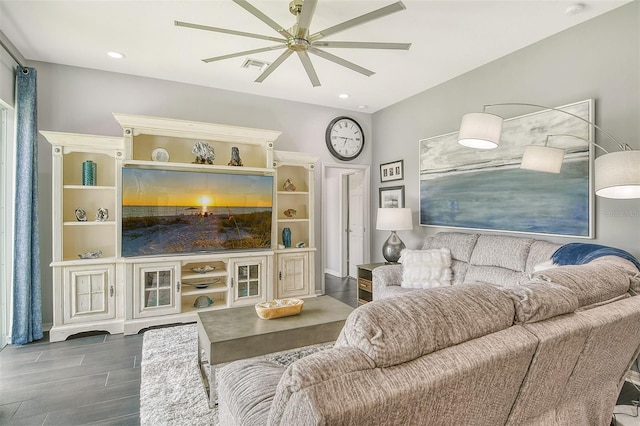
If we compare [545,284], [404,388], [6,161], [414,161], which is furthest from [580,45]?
[6,161]

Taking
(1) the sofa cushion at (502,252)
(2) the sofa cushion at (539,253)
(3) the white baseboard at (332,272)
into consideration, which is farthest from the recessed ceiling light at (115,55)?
(3) the white baseboard at (332,272)

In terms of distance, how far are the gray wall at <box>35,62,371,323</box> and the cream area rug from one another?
1.51 m

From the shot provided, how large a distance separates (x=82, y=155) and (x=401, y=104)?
4.05 meters

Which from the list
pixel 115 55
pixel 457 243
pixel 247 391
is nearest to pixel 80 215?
pixel 115 55

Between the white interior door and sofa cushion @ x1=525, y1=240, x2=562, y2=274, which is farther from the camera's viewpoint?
the white interior door

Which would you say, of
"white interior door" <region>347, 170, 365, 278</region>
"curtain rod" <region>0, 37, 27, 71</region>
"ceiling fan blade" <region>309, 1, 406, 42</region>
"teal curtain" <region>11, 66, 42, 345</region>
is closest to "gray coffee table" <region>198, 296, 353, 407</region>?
"teal curtain" <region>11, 66, 42, 345</region>

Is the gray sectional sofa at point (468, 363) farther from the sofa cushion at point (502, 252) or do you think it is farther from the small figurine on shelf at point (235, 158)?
the small figurine on shelf at point (235, 158)

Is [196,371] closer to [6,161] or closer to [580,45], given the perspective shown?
[6,161]

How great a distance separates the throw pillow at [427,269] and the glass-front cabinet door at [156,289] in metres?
2.49

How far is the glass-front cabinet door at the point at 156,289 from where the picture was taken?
348cm

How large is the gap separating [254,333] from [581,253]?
2.39 meters

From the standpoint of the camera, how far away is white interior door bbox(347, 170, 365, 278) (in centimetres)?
552

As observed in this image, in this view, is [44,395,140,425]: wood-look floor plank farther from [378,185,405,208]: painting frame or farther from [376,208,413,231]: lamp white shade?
[378,185,405,208]: painting frame

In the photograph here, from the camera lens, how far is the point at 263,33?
2.93m
